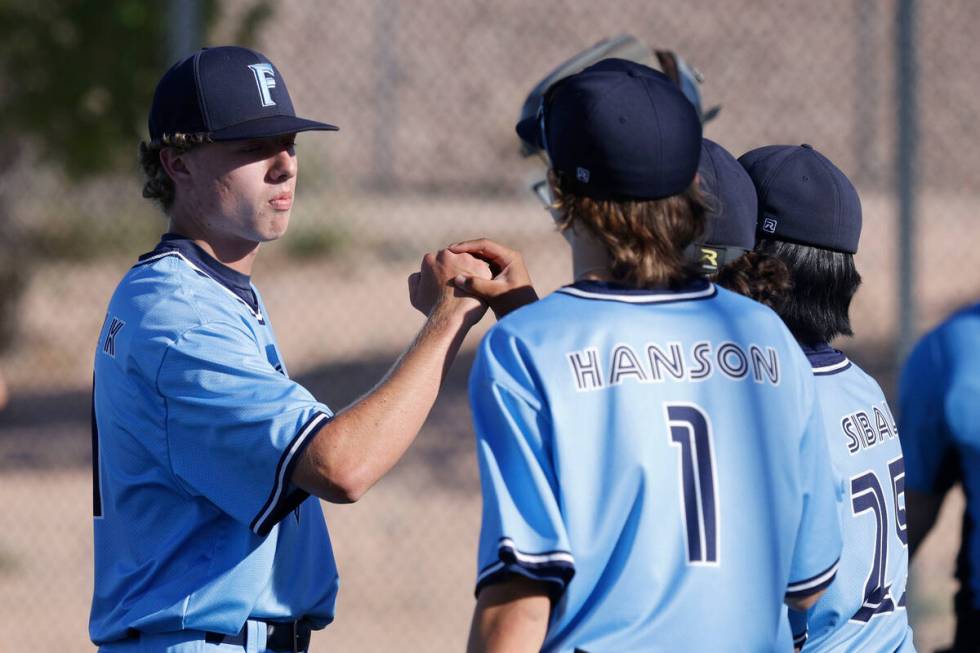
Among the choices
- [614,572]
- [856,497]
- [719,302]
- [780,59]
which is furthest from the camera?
[780,59]

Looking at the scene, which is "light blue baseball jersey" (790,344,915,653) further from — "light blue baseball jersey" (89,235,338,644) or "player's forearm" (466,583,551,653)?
"light blue baseball jersey" (89,235,338,644)

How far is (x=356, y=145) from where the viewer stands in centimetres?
1672

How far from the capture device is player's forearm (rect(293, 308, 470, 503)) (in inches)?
87.5

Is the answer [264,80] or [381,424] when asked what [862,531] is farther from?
[264,80]

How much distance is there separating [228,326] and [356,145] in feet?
47.7

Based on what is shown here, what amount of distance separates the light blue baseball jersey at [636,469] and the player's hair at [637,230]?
4 centimetres

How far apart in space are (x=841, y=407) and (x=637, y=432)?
671 mm

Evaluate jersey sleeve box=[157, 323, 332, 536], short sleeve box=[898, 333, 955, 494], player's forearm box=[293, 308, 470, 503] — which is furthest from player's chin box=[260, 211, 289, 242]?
short sleeve box=[898, 333, 955, 494]

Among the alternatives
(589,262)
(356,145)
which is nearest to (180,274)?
(589,262)

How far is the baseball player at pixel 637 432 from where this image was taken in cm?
187

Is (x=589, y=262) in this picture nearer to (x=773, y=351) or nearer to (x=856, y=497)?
(x=773, y=351)

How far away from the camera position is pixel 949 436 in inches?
132

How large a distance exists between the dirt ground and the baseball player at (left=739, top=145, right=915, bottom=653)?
2.70 m

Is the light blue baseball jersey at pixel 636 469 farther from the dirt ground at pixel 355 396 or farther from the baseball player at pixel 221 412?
the dirt ground at pixel 355 396
